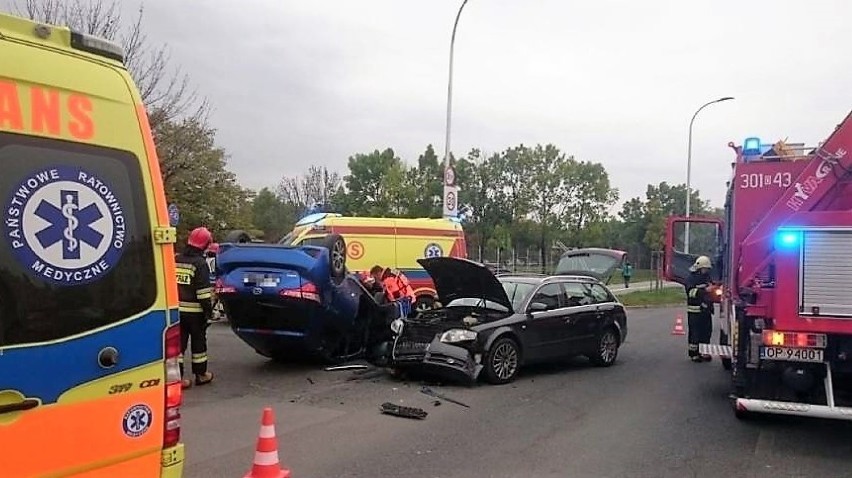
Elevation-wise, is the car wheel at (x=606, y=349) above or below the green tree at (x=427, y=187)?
below

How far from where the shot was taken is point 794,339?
23.0 ft

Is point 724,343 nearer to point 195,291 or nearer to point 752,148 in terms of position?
point 752,148

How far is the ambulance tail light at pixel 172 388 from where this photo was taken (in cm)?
335

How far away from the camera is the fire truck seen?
6898 mm

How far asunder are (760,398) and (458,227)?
13110 millimetres

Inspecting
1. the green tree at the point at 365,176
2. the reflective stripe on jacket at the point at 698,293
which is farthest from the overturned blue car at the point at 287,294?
the green tree at the point at 365,176

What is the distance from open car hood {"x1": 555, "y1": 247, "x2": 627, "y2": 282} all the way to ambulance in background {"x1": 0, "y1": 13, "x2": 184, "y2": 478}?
21563 millimetres

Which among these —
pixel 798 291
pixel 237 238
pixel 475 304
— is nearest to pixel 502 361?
pixel 475 304

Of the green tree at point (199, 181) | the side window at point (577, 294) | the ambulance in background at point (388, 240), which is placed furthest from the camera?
the green tree at point (199, 181)

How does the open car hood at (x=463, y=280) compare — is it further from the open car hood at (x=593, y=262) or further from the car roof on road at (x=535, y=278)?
the open car hood at (x=593, y=262)

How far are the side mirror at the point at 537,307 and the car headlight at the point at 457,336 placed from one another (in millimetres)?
1301

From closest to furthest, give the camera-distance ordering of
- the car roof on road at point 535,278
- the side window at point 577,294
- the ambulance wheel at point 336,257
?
1. the ambulance wheel at point 336,257
2. the car roof on road at point 535,278
3. the side window at point 577,294

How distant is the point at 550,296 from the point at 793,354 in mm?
4466

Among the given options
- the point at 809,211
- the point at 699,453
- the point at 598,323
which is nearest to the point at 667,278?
the point at 598,323
